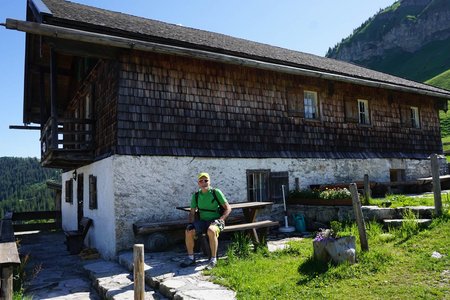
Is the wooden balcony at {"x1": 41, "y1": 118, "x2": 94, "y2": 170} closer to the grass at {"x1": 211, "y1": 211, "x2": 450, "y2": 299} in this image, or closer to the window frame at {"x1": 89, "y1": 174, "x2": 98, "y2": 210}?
the window frame at {"x1": 89, "y1": 174, "x2": 98, "y2": 210}

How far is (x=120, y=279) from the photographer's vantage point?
22.0 feet

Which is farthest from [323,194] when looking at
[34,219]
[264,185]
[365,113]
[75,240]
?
[34,219]

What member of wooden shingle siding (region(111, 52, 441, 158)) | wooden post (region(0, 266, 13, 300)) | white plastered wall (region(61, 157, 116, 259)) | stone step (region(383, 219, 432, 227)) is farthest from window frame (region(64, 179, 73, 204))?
stone step (region(383, 219, 432, 227))

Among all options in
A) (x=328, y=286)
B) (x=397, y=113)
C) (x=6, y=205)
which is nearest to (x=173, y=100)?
(x=328, y=286)

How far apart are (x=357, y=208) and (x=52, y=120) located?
7.45 meters

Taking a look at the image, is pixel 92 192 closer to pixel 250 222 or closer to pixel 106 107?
pixel 106 107

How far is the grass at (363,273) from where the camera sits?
485 centimetres

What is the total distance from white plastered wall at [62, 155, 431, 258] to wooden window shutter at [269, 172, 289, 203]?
0.64ft

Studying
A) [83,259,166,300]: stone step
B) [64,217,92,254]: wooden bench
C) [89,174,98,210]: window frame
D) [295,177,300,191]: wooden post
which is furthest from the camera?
[295,177,300,191]: wooden post

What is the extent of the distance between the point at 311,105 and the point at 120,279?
896 centimetres

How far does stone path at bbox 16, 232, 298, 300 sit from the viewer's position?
5.45 m

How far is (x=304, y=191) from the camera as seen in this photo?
450 inches

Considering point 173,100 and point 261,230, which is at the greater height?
point 173,100

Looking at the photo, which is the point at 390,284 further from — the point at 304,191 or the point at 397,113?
the point at 397,113
